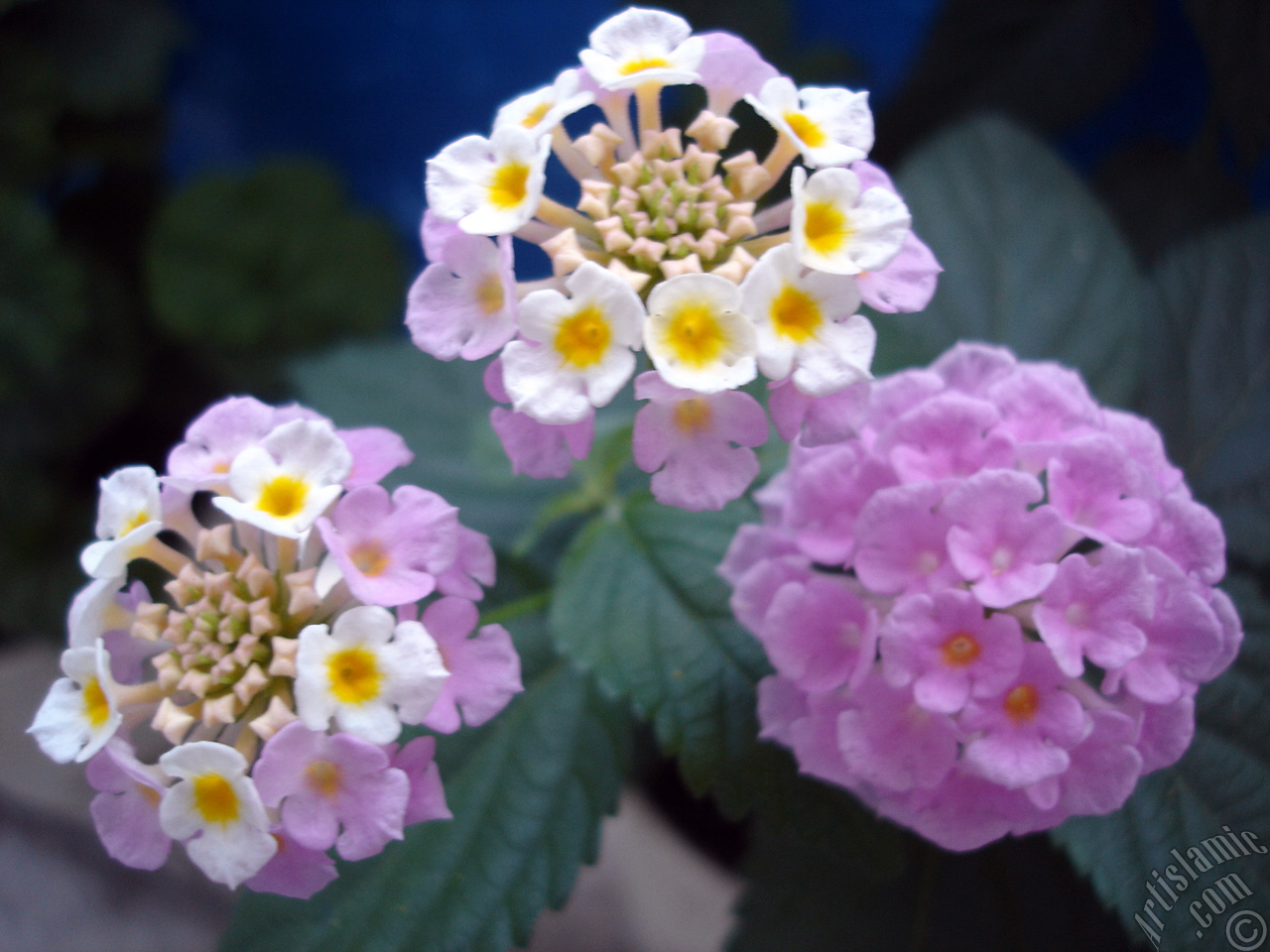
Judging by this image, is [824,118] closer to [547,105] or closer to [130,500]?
[547,105]

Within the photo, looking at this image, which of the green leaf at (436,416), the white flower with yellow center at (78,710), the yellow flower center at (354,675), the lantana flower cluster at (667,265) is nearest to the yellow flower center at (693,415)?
the lantana flower cluster at (667,265)

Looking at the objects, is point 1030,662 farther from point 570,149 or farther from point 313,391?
point 313,391

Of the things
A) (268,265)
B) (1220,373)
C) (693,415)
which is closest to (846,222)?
(693,415)

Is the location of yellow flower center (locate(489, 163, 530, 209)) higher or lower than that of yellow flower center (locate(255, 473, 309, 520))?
higher

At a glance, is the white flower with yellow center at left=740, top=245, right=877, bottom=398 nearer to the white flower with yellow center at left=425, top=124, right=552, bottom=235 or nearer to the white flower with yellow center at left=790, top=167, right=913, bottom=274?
the white flower with yellow center at left=790, top=167, right=913, bottom=274

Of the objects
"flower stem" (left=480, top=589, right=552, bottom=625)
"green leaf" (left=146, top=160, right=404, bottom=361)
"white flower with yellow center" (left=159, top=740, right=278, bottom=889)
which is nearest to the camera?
"white flower with yellow center" (left=159, top=740, right=278, bottom=889)

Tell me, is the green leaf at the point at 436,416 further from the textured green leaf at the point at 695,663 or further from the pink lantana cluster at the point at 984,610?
the pink lantana cluster at the point at 984,610

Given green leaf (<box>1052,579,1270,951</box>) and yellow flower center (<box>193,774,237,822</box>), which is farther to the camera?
green leaf (<box>1052,579,1270,951</box>)

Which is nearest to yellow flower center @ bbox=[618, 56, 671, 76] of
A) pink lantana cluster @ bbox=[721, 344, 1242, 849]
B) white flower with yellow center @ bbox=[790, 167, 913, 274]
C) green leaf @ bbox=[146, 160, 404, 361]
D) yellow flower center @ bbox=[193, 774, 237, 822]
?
white flower with yellow center @ bbox=[790, 167, 913, 274]
